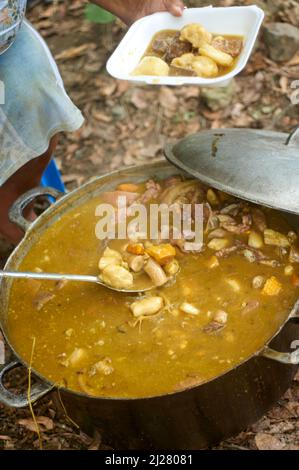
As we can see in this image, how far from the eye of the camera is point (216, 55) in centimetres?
238

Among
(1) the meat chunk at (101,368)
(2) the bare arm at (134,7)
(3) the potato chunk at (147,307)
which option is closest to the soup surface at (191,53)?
(2) the bare arm at (134,7)

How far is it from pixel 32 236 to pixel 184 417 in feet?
3.61

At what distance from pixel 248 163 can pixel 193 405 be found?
903 millimetres

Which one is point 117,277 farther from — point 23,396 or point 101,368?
point 23,396

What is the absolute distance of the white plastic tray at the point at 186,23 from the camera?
8.03 feet

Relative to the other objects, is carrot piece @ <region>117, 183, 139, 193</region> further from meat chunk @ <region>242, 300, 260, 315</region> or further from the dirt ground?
the dirt ground

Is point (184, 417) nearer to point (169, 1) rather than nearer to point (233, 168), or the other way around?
point (233, 168)

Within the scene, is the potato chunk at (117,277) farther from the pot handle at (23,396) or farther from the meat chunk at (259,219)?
the meat chunk at (259,219)

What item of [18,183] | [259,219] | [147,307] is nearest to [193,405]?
[147,307]

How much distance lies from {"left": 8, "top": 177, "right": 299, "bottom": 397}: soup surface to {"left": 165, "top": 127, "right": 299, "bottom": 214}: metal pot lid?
13.0 inches

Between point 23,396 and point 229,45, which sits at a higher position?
point 229,45

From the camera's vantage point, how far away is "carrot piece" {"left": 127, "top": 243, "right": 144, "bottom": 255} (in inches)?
99.0

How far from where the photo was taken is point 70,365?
2252 millimetres
